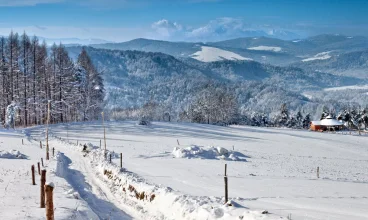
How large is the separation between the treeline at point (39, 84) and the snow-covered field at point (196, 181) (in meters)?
9.44

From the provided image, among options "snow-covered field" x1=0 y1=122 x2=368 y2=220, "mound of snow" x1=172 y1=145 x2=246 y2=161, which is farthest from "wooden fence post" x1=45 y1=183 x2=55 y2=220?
"mound of snow" x1=172 y1=145 x2=246 y2=161

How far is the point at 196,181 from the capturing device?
86.1ft

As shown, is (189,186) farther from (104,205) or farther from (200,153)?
(200,153)

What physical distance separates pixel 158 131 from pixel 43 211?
189 ft

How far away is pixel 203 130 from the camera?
76625mm

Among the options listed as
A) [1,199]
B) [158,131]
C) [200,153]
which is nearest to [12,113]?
[158,131]

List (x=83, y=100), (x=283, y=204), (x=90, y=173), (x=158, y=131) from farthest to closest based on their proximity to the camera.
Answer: (x=83, y=100) < (x=158, y=131) < (x=90, y=173) < (x=283, y=204)

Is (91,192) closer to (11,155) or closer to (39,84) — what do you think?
(11,155)

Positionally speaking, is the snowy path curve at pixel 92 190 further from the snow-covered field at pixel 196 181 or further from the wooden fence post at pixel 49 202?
the wooden fence post at pixel 49 202

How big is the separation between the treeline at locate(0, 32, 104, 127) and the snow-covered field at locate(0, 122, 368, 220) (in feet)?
31.0

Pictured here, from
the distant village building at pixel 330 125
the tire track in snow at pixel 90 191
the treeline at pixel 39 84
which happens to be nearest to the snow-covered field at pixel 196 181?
the tire track in snow at pixel 90 191

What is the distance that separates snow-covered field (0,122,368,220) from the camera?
661 inches

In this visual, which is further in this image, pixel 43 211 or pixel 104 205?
pixel 104 205

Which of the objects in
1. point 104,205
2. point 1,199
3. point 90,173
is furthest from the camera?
point 90,173
